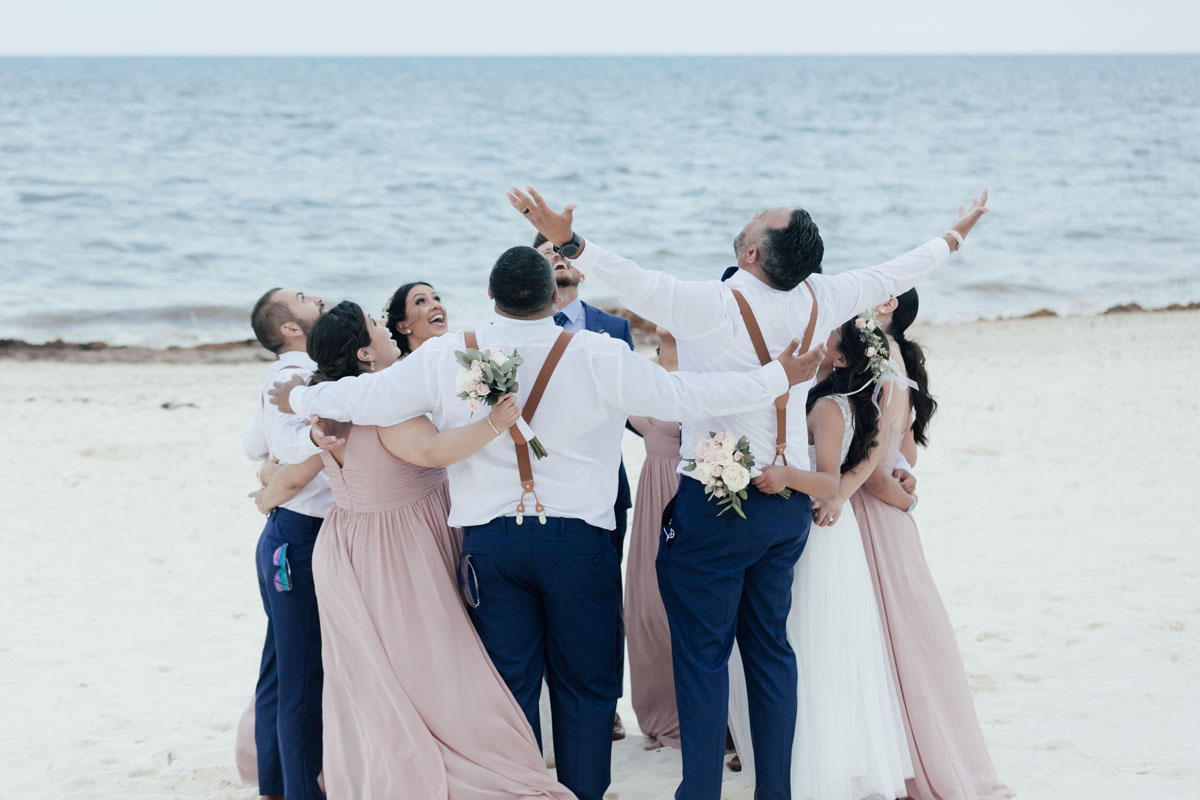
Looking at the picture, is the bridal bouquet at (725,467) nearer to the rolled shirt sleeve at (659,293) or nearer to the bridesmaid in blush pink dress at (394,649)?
the rolled shirt sleeve at (659,293)

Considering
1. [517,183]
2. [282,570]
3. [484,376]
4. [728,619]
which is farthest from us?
[517,183]

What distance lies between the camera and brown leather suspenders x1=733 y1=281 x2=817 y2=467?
3762 millimetres

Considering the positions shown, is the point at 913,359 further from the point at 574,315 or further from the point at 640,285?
the point at 574,315

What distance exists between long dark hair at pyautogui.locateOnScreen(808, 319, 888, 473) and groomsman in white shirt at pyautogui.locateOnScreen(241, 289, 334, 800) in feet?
6.36

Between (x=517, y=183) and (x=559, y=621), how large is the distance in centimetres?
3213

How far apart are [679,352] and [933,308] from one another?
16894mm

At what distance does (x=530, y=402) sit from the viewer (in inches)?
145

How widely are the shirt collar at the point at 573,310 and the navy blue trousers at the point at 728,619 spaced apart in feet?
4.46

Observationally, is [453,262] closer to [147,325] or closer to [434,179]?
[147,325]

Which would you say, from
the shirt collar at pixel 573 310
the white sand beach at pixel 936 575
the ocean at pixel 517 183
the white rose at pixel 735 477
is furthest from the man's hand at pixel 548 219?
the ocean at pixel 517 183

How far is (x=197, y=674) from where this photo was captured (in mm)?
6121

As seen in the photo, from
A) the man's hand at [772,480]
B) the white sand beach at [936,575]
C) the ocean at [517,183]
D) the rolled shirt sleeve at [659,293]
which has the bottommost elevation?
the white sand beach at [936,575]

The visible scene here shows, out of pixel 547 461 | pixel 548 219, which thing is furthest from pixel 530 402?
pixel 548 219

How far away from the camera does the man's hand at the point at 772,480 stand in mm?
3689
